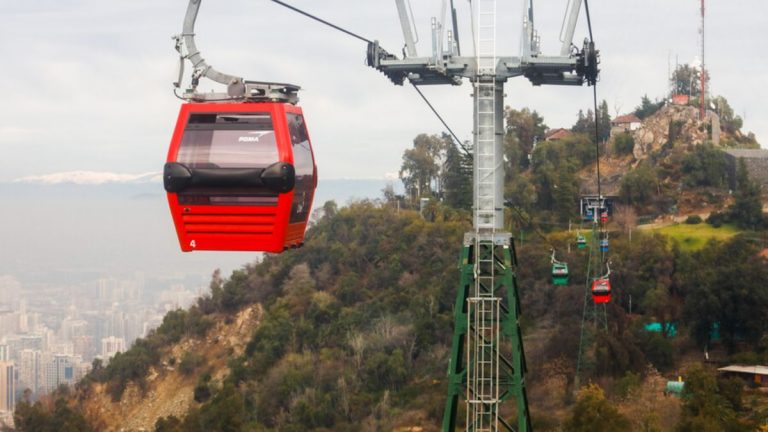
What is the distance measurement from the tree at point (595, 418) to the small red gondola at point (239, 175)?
16808 mm

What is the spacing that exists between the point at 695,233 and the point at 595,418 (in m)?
27.2

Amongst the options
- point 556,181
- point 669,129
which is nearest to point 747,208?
point 556,181

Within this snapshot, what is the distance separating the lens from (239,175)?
13.0 meters

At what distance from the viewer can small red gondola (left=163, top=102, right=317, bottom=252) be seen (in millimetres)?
12867

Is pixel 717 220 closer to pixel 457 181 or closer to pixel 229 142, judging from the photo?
pixel 457 181

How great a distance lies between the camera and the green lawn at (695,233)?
53000mm

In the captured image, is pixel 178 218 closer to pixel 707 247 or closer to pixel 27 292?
pixel 707 247

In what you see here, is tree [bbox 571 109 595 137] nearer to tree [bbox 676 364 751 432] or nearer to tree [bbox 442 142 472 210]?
tree [bbox 442 142 472 210]

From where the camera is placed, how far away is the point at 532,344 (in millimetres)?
45031

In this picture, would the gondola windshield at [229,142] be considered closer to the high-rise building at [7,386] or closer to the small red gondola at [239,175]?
the small red gondola at [239,175]

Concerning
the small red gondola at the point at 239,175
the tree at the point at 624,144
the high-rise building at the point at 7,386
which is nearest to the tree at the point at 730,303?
the tree at the point at 624,144

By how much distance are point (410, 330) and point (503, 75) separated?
108 feet

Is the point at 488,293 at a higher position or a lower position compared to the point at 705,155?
lower

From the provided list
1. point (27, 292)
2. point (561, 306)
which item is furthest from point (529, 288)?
point (27, 292)
